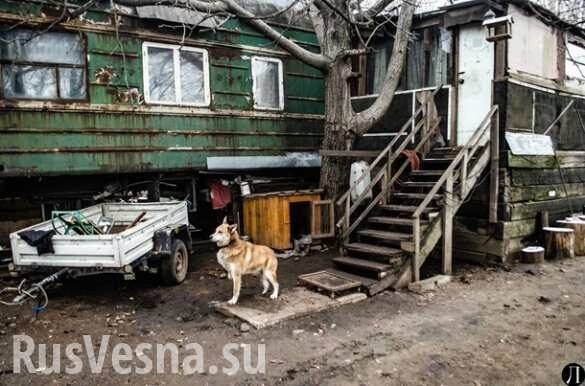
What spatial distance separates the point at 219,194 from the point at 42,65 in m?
4.21

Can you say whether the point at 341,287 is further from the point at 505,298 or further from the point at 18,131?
the point at 18,131

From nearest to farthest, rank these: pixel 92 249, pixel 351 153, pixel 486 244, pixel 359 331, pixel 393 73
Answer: pixel 359 331
pixel 92 249
pixel 486 244
pixel 351 153
pixel 393 73

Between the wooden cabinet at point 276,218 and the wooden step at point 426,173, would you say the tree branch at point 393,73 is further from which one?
the wooden cabinet at point 276,218

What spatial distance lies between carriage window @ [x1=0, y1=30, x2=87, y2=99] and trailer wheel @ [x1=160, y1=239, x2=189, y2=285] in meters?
3.51

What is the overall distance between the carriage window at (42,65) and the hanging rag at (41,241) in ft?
10.1

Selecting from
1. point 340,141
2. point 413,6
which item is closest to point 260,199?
point 340,141

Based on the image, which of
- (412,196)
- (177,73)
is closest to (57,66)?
(177,73)

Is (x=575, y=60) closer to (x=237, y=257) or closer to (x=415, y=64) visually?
(x=415, y=64)

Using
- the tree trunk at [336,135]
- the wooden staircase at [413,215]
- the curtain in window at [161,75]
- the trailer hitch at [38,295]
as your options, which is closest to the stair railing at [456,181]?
the wooden staircase at [413,215]

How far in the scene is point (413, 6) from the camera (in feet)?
29.3

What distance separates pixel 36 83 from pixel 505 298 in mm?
8469

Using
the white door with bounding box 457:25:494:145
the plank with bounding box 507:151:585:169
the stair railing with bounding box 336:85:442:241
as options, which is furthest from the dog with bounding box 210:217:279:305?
the white door with bounding box 457:25:494:145

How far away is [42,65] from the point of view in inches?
309

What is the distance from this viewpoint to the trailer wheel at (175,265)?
6910 mm
